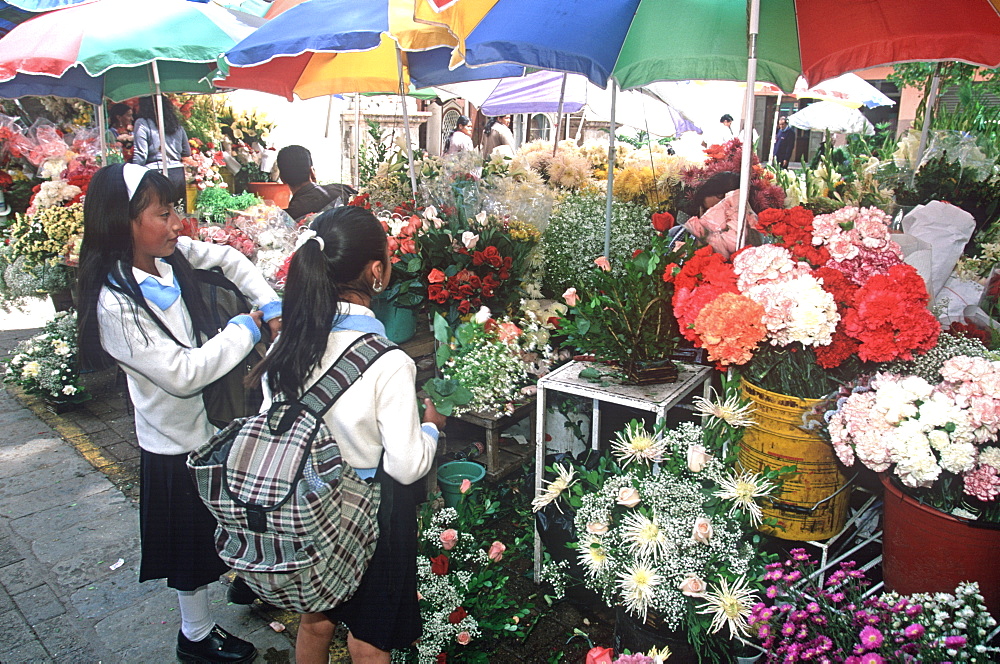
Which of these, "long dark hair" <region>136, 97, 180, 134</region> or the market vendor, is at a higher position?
"long dark hair" <region>136, 97, 180, 134</region>

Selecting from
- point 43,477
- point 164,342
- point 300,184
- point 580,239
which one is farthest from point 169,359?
point 300,184

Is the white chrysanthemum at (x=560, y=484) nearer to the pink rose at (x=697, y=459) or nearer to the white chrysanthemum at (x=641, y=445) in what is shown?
the white chrysanthemum at (x=641, y=445)

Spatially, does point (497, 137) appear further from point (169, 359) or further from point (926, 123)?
point (169, 359)

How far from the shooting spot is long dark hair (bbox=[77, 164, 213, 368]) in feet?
6.72

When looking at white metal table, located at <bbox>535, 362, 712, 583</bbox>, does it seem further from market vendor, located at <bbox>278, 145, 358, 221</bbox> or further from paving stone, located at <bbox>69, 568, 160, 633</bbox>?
market vendor, located at <bbox>278, 145, 358, 221</bbox>

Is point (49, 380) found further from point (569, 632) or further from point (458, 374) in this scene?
point (569, 632)

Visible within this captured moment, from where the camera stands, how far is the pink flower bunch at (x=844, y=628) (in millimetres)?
1628

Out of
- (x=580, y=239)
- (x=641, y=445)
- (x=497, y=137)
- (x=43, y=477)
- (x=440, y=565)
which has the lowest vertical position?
(x=43, y=477)

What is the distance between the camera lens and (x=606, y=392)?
8.28ft

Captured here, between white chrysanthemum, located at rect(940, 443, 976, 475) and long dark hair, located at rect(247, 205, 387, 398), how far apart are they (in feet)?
5.67

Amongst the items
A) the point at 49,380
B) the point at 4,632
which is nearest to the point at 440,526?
the point at 4,632

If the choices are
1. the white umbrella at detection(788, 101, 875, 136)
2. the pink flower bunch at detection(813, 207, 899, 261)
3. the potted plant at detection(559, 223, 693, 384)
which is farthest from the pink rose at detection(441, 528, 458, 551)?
the white umbrella at detection(788, 101, 875, 136)

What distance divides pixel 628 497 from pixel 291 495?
40.7 inches

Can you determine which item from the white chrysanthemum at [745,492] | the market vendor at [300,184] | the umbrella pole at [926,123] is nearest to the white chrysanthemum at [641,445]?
the white chrysanthemum at [745,492]
